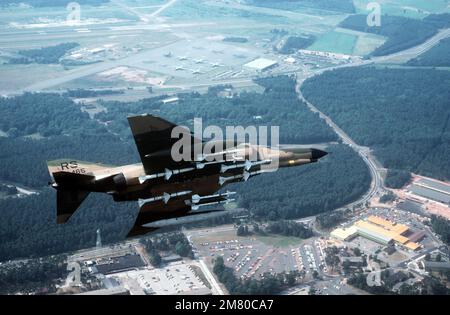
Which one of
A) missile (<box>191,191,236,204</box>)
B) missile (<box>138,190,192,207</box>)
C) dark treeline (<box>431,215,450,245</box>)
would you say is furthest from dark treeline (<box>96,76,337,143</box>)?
missile (<box>138,190,192,207</box>)

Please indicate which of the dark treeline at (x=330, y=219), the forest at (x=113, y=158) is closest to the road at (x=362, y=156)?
the forest at (x=113, y=158)

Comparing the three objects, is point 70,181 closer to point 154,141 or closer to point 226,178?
point 154,141

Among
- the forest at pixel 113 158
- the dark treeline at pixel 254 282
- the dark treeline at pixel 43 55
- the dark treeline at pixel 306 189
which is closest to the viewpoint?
the dark treeline at pixel 254 282

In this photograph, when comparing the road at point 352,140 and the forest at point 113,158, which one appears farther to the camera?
the road at point 352,140

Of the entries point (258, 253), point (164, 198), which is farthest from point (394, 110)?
point (164, 198)

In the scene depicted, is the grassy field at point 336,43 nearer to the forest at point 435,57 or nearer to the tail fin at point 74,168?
the forest at point 435,57
